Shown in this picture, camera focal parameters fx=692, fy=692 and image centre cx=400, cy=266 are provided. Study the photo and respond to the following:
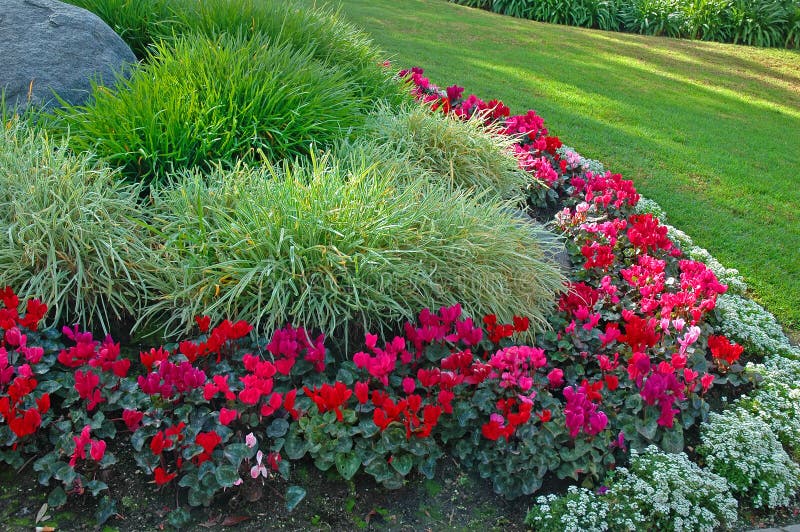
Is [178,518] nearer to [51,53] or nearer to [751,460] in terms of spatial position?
[751,460]

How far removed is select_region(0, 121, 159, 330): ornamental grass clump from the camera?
3.11m

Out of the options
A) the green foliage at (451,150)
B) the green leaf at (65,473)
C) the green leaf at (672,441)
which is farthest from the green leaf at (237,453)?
the green foliage at (451,150)

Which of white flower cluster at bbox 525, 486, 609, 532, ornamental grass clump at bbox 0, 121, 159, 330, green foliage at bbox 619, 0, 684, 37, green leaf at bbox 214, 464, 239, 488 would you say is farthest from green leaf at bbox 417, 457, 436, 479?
green foliage at bbox 619, 0, 684, 37

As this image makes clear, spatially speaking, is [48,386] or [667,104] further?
[667,104]

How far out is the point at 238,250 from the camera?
10.5 feet

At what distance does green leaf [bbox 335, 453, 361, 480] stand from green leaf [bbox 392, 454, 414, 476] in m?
0.14

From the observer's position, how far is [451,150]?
192 inches

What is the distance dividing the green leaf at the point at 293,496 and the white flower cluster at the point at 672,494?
1201 millimetres

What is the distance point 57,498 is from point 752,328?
355 cm

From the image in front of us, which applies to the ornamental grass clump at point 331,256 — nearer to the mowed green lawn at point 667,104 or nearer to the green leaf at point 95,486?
the green leaf at point 95,486

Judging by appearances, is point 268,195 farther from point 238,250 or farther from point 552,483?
point 552,483

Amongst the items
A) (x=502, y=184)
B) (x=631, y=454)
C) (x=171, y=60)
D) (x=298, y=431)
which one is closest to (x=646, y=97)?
(x=502, y=184)

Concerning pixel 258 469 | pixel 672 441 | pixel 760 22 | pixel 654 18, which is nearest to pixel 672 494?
pixel 672 441

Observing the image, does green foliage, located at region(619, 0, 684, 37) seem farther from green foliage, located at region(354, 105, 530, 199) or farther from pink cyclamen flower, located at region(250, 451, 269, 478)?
pink cyclamen flower, located at region(250, 451, 269, 478)
